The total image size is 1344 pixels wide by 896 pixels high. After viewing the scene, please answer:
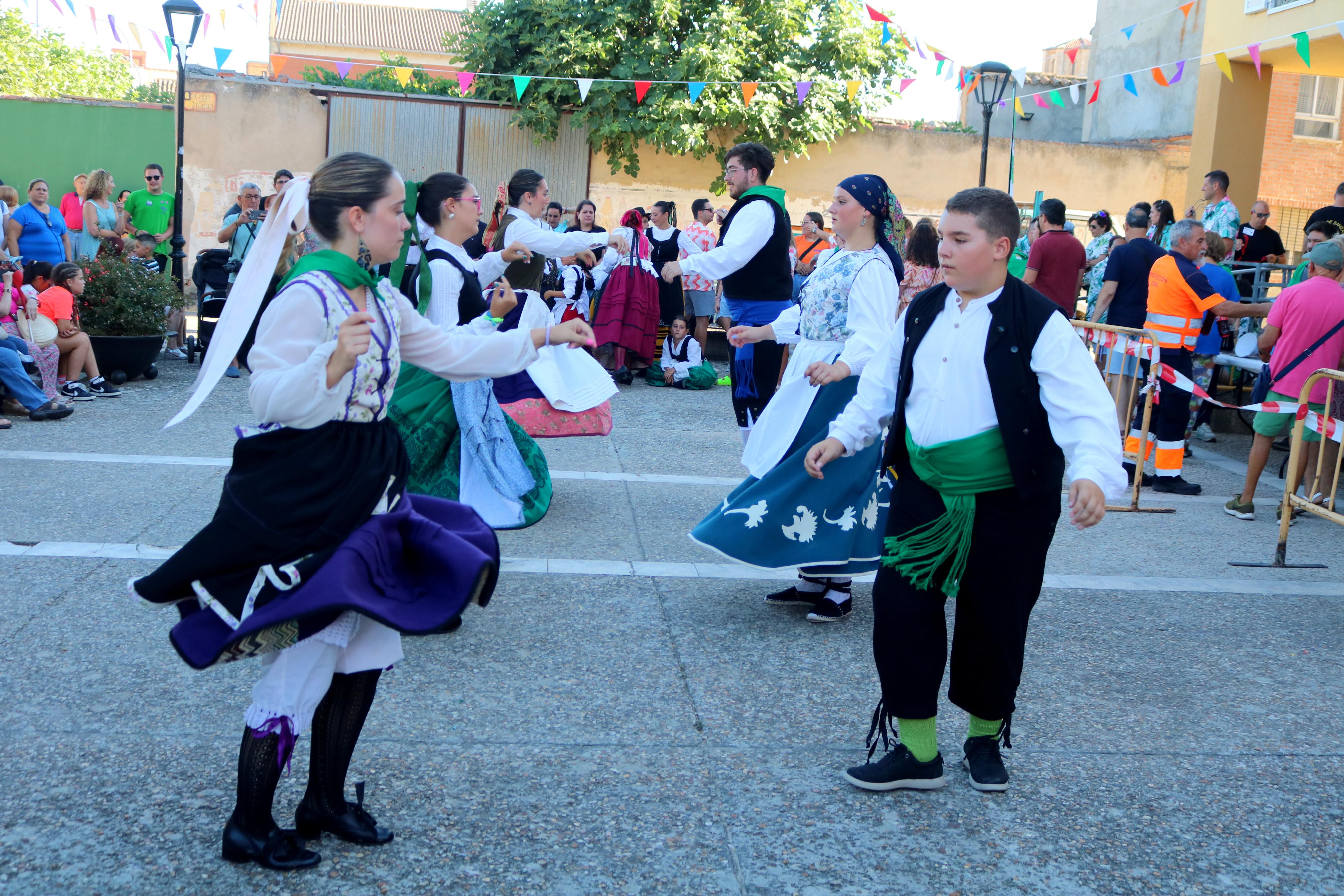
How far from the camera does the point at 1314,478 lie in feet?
20.6

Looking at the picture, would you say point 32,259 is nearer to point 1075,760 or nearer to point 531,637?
point 531,637

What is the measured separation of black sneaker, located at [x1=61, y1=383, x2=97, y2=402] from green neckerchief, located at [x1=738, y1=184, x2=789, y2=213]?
6095 mm

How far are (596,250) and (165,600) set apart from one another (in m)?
9.86

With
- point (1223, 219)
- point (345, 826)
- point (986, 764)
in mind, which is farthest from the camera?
point (1223, 219)

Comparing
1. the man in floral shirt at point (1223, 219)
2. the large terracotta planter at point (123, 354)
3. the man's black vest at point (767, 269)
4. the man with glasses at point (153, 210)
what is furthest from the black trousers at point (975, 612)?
the man with glasses at point (153, 210)

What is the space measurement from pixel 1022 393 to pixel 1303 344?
15.7ft

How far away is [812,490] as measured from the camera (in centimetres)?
460

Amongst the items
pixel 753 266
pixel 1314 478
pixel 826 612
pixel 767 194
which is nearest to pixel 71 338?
pixel 753 266

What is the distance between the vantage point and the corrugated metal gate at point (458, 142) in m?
17.9

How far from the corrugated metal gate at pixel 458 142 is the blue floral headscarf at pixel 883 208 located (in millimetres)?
13772

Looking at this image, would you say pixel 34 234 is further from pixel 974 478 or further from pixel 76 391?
pixel 974 478

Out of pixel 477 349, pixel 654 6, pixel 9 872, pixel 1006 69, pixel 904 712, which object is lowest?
pixel 9 872

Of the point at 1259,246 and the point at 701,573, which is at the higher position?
the point at 1259,246

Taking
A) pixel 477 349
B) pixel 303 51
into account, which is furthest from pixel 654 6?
pixel 303 51
